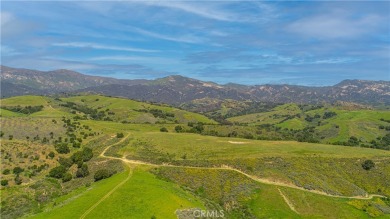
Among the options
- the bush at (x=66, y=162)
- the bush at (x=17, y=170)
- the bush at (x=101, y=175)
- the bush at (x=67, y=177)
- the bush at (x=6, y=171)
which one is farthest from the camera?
the bush at (x=66, y=162)

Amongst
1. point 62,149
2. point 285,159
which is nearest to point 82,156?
point 62,149

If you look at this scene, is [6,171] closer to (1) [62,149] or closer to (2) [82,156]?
(2) [82,156]

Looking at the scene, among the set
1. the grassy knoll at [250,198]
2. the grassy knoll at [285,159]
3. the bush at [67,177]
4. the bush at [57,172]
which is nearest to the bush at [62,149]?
the grassy knoll at [285,159]

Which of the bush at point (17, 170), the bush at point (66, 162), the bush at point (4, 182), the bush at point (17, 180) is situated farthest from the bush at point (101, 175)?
the bush at point (17, 170)

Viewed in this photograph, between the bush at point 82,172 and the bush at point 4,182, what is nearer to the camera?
the bush at point 4,182

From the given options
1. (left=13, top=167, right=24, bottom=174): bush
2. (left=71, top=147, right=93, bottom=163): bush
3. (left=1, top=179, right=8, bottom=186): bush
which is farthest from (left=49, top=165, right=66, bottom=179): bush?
(left=1, top=179, right=8, bottom=186): bush

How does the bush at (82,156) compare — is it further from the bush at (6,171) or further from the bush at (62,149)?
the bush at (6,171)

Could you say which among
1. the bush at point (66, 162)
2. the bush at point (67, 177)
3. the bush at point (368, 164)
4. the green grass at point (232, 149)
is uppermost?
the green grass at point (232, 149)

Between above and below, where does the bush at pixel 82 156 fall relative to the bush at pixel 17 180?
above

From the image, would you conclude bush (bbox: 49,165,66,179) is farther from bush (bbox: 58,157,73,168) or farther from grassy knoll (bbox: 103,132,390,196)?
grassy knoll (bbox: 103,132,390,196)

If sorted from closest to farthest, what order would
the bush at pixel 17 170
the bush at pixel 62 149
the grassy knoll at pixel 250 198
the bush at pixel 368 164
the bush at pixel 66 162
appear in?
the grassy knoll at pixel 250 198 → the bush at pixel 17 170 → the bush at pixel 368 164 → the bush at pixel 66 162 → the bush at pixel 62 149

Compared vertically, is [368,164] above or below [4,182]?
above

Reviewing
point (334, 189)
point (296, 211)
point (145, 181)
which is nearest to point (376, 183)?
point (334, 189)
